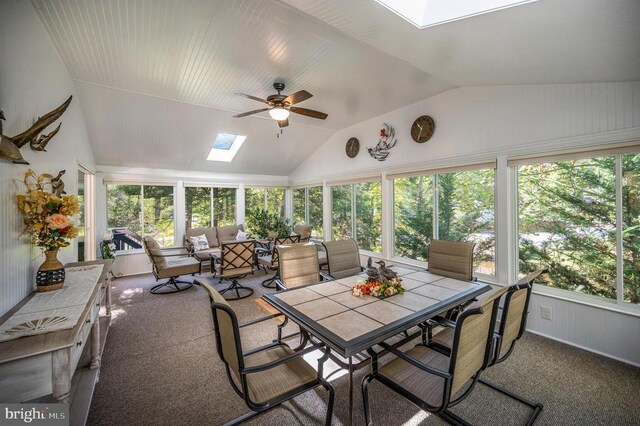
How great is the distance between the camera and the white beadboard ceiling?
1.87m

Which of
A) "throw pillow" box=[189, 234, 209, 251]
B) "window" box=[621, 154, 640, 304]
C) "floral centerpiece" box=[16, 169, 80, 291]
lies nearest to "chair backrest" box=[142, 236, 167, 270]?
"throw pillow" box=[189, 234, 209, 251]

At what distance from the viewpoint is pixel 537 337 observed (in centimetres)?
283

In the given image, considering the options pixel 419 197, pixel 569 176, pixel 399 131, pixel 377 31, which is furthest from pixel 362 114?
pixel 569 176

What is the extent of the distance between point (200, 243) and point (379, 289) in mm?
4825

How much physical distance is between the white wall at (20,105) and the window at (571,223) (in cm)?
465

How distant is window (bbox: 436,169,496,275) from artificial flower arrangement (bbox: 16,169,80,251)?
4.21 metres

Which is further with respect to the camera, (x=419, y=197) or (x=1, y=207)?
(x=419, y=197)

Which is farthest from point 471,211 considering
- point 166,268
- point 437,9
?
point 166,268

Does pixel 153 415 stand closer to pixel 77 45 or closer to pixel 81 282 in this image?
pixel 81 282

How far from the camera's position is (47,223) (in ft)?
5.89

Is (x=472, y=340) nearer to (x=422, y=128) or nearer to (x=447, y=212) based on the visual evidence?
(x=447, y=212)

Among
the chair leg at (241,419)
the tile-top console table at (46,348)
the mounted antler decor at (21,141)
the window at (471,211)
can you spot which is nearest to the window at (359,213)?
the window at (471,211)

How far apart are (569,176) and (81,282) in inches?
188

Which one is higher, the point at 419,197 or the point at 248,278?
the point at 419,197
